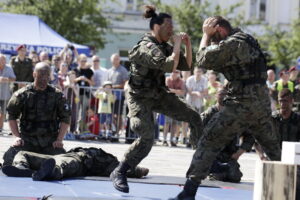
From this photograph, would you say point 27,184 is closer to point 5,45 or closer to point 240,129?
point 240,129

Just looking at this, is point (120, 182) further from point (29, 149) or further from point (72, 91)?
point (72, 91)

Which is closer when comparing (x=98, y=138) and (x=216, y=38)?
(x=216, y=38)

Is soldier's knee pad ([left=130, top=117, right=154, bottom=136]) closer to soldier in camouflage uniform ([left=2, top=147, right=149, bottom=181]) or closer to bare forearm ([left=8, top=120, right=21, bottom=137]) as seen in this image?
soldier in camouflage uniform ([left=2, top=147, right=149, bottom=181])

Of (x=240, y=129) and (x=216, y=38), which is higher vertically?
(x=216, y=38)

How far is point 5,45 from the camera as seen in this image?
20.7m

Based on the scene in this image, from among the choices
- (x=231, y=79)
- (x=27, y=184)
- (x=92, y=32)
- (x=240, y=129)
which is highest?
(x=92, y=32)

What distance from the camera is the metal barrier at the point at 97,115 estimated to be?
51.4 feet

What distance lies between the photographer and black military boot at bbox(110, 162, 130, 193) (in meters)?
7.63

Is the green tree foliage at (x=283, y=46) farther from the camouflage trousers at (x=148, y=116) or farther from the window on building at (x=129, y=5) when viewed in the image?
the camouflage trousers at (x=148, y=116)

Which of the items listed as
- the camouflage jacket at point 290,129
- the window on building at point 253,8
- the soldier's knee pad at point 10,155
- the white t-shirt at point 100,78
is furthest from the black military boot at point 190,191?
the window on building at point 253,8

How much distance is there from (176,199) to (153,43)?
63.1 inches

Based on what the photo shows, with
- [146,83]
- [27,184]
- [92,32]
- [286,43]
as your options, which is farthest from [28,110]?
[286,43]

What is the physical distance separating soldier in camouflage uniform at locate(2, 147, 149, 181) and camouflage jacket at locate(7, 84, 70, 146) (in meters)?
0.38

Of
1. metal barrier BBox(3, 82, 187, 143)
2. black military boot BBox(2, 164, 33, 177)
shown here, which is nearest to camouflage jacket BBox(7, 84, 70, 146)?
black military boot BBox(2, 164, 33, 177)
